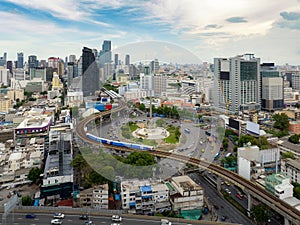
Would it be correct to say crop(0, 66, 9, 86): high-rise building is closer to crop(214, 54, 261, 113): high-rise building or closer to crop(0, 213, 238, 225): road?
crop(214, 54, 261, 113): high-rise building

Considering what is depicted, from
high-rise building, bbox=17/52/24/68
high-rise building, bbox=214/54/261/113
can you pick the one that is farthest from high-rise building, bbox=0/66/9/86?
high-rise building, bbox=214/54/261/113

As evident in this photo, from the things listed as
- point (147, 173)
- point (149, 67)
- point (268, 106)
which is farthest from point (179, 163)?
point (268, 106)

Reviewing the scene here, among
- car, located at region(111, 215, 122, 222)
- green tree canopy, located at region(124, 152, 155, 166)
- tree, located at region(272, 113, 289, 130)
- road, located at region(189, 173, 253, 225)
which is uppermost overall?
tree, located at region(272, 113, 289, 130)

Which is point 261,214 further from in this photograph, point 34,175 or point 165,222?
point 34,175

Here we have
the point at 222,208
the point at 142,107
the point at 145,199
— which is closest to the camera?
the point at 145,199

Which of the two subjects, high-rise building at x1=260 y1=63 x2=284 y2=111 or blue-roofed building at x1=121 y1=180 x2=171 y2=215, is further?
high-rise building at x1=260 y1=63 x2=284 y2=111

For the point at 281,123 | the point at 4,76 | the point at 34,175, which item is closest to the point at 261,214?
the point at 34,175

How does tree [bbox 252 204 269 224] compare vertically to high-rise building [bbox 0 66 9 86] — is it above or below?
below
